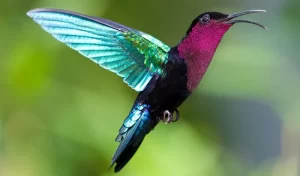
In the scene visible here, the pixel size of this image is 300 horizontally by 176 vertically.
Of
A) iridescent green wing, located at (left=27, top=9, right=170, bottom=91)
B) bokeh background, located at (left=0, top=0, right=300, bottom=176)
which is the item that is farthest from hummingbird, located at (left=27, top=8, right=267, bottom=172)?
bokeh background, located at (left=0, top=0, right=300, bottom=176)

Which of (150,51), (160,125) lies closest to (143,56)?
(150,51)

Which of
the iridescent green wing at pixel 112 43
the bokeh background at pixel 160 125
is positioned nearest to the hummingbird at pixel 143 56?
the iridescent green wing at pixel 112 43

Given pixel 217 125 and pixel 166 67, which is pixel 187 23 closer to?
pixel 217 125

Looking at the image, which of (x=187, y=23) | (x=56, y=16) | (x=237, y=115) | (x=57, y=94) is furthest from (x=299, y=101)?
(x=56, y=16)

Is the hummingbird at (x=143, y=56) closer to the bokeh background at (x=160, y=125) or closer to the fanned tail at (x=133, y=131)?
the fanned tail at (x=133, y=131)

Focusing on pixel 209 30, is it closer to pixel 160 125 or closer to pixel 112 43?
pixel 112 43

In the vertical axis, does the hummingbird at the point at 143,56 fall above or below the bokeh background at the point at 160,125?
above

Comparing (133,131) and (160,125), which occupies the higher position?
(133,131)
